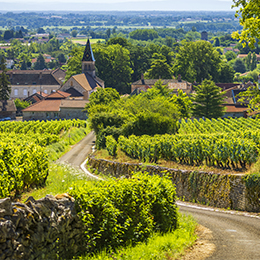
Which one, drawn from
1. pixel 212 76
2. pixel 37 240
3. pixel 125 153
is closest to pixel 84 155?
pixel 125 153

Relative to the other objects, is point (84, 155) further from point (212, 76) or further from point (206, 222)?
point (212, 76)

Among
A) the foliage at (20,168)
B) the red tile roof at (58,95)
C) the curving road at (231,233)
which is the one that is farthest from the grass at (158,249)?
the red tile roof at (58,95)

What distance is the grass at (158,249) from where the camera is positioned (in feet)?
38.6

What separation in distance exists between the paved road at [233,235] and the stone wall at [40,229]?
171 inches

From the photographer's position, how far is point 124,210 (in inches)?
519

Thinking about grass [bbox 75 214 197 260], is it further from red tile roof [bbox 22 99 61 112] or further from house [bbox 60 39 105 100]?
house [bbox 60 39 105 100]

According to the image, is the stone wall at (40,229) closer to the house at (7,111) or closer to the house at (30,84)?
the house at (7,111)

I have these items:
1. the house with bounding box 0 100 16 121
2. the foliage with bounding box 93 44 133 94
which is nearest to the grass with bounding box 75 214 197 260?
the house with bounding box 0 100 16 121

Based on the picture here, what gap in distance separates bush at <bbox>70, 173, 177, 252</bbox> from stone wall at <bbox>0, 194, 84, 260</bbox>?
459 millimetres

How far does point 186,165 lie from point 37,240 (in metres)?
20.7

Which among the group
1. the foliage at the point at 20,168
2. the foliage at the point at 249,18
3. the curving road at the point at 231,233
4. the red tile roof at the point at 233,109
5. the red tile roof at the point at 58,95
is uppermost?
the foliage at the point at 249,18

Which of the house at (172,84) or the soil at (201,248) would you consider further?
the house at (172,84)

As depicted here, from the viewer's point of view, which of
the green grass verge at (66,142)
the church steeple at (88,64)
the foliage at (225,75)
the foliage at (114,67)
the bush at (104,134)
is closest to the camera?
the green grass verge at (66,142)

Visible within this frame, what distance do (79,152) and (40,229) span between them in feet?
110
